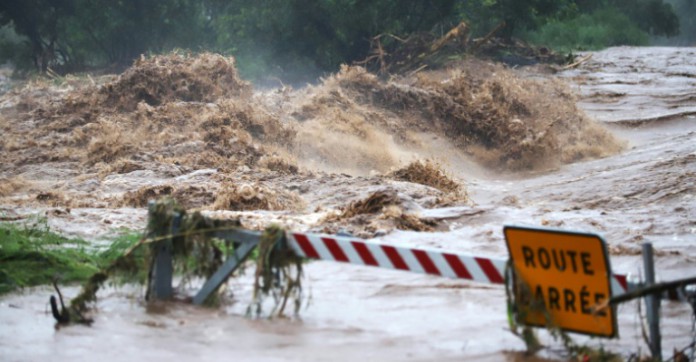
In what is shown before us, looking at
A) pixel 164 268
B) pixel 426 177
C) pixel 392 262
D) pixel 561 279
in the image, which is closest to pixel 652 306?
pixel 561 279

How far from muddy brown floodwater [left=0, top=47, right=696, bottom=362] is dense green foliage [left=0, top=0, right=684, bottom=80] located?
661cm

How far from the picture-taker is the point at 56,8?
48.9 m

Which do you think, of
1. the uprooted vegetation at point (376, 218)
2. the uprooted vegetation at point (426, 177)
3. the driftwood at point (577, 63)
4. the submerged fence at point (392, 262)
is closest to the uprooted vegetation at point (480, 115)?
the uprooted vegetation at point (426, 177)

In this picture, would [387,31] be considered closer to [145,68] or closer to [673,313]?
[145,68]

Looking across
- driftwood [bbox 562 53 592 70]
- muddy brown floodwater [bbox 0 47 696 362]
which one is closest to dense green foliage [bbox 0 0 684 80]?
driftwood [bbox 562 53 592 70]

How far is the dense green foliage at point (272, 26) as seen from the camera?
125 feet

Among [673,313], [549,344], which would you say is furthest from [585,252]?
[673,313]

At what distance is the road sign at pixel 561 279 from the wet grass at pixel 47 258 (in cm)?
406

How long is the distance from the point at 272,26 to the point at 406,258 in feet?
120

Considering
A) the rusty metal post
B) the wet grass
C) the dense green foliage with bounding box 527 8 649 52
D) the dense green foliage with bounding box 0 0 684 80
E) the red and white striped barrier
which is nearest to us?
the red and white striped barrier

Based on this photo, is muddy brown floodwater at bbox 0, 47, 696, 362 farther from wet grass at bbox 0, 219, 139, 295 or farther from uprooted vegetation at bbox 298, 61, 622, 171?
wet grass at bbox 0, 219, 139, 295

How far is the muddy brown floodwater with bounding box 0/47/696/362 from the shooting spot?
613 centimetres

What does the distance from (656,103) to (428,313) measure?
22.8 m

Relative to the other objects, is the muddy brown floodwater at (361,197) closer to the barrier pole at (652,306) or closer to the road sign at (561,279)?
the barrier pole at (652,306)
